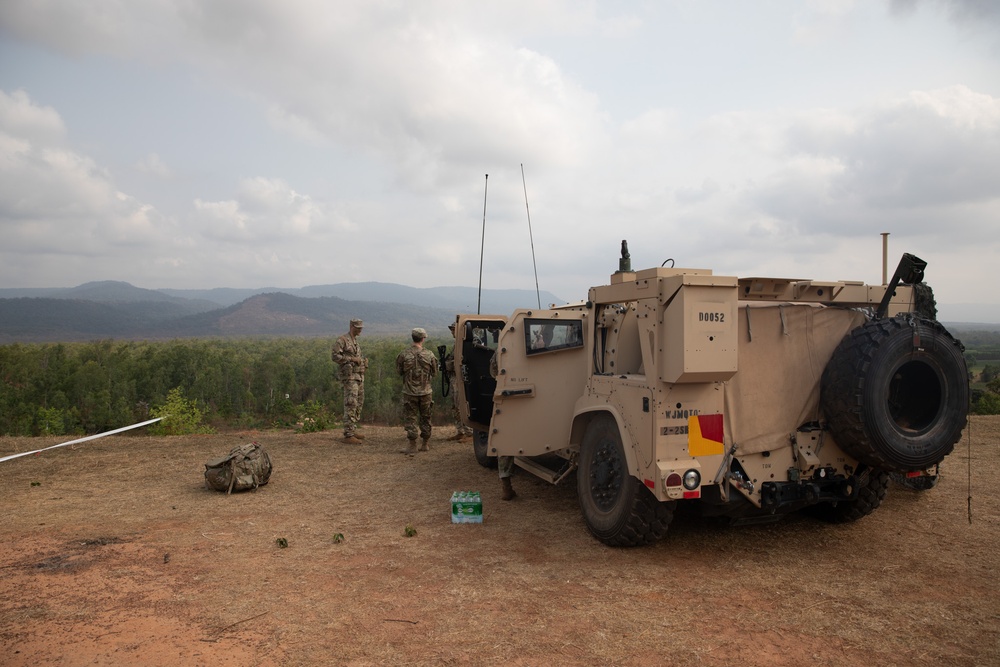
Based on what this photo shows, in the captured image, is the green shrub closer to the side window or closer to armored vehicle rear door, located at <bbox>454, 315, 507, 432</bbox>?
armored vehicle rear door, located at <bbox>454, 315, 507, 432</bbox>

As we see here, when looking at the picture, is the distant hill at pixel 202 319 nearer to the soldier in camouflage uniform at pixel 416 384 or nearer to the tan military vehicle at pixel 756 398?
the soldier in camouflage uniform at pixel 416 384

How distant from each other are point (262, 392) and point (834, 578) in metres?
24.2

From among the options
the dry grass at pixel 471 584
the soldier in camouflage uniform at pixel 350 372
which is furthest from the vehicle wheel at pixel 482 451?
the soldier in camouflage uniform at pixel 350 372

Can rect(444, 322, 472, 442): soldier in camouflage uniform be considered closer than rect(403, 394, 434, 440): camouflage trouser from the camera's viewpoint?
Yes

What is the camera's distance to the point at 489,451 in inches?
284

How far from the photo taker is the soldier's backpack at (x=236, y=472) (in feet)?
26.3

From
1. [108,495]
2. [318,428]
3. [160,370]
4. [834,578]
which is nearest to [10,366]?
[160,370]

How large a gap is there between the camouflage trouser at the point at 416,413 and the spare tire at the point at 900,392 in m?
6.67

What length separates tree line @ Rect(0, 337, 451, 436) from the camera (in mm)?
16734

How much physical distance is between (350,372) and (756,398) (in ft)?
26.1

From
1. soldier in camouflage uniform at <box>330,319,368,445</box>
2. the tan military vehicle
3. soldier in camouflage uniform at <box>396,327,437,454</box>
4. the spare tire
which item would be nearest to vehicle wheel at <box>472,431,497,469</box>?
soldier in camouflage uniform at <box>396,327,437,454</box>

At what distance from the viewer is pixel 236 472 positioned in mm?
8031

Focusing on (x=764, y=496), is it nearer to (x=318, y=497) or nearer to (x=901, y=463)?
(x=901, y=463)

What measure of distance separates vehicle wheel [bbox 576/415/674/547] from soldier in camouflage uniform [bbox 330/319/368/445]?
647 centimetres
